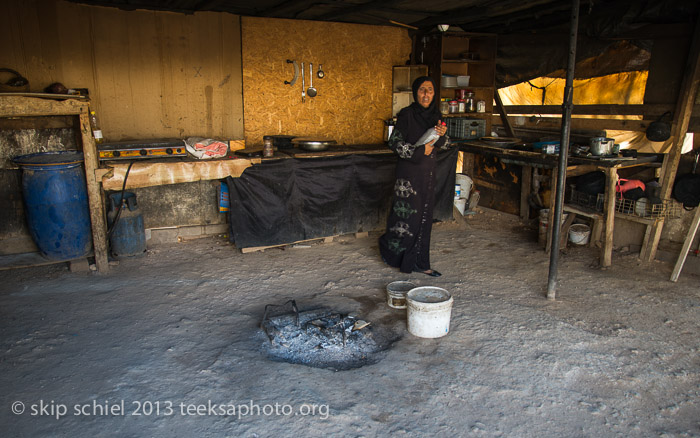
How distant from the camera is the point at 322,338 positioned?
3.70 metres

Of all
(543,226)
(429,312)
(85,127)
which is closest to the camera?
(429,312)

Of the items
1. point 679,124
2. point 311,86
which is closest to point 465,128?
point 311,86

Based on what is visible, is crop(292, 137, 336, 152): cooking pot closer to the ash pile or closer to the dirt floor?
the dirt floor

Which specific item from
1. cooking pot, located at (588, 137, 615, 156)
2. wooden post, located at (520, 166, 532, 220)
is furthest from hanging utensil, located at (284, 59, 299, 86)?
cooking pot, located at (588, 137, 615, 156)

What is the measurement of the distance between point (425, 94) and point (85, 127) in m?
3.21

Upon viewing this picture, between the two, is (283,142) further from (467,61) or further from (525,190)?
(525,190)

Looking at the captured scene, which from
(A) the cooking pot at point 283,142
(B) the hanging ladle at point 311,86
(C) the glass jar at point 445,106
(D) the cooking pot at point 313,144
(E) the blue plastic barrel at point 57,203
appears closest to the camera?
(E) the blue plastic barrel at point 57,203

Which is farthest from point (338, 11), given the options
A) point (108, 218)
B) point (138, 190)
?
point (108, 218)

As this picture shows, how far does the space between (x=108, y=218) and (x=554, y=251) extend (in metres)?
4.42

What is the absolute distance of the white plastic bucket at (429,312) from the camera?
3.64 metres

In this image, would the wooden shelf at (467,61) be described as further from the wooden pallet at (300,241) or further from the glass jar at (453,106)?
the wooden pallet at (300,241)

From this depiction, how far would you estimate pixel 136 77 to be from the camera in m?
5.71

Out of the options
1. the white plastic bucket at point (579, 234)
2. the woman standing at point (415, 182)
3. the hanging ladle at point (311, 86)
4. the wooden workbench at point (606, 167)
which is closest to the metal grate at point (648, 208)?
the wooden workbench at point (606, 167)

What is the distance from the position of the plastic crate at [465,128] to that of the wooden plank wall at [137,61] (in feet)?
9.58
